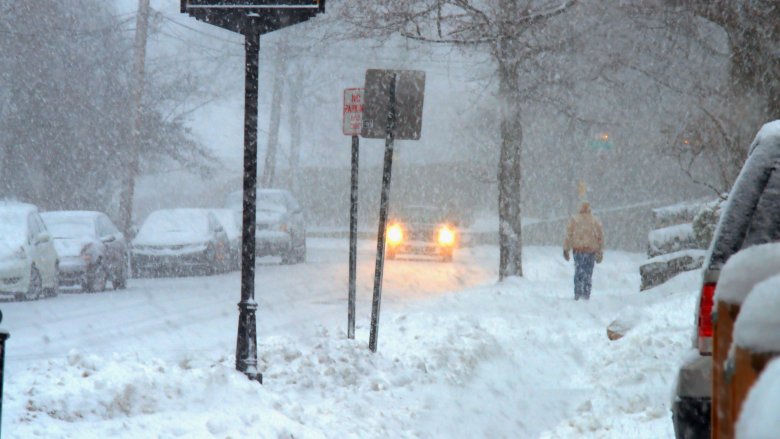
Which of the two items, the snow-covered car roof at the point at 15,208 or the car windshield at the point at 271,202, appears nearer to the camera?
the snow-covered car roof at the point at 15,208

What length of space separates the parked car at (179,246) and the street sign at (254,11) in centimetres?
1536

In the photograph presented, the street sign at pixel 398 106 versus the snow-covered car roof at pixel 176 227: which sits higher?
the street sign at pixel 398 106

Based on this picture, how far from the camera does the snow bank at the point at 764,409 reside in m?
2.07

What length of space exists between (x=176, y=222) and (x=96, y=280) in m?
4.73

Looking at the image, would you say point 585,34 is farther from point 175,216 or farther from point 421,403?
point 421,403

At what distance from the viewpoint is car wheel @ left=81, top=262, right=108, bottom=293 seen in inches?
773

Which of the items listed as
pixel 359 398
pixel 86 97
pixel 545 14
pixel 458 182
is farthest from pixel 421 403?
pixel 458 182

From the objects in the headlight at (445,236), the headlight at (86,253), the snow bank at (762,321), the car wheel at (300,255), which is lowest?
the car wheel at (300,255)

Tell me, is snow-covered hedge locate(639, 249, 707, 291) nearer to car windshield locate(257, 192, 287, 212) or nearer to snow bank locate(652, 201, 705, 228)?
snow bank locate(652, 201, 705, 228)

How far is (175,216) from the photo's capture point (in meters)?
24.7

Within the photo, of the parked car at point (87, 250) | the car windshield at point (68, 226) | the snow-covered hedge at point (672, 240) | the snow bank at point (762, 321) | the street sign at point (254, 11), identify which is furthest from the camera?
the car windshield at point (68, 226)

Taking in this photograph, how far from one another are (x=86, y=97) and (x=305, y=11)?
23499mm

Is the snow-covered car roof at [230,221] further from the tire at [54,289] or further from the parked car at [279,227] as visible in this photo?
the tire at [54,289]

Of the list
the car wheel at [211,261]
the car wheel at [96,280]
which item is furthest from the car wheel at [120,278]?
the car wheel at [211,261]
